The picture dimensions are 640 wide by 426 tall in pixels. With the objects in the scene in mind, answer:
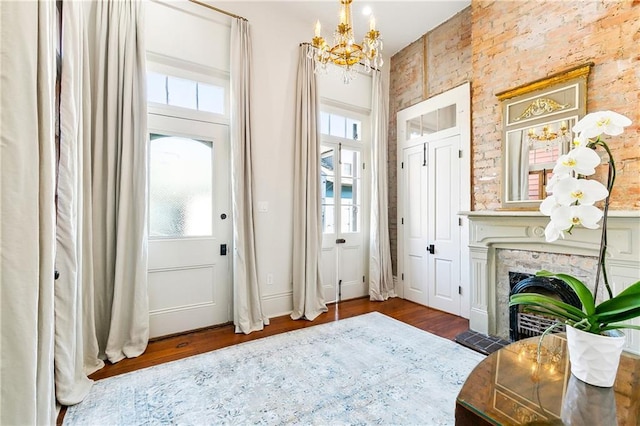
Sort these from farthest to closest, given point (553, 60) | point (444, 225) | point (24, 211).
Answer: point (444, 225) < point (553, 60) < point (24, 211)

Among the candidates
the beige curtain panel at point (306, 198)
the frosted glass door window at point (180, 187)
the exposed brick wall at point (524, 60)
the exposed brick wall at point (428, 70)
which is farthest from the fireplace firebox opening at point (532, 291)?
the frosted glass door window at point (180, 187)

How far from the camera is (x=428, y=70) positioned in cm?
396

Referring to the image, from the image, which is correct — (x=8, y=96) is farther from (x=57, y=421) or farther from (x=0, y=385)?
(x=57, y=421)

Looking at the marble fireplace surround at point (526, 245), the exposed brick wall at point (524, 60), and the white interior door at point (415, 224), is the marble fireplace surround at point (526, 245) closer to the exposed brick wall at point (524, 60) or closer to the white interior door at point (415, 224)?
the exposed brick wall at point (524, 60)

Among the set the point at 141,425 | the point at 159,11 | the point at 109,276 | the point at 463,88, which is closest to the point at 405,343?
the point at 141,425

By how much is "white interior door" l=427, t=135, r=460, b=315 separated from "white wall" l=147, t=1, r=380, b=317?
1.94 m

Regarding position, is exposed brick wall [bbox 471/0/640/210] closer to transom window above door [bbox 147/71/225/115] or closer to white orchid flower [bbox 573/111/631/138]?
white orchid flower [bbox 573/111/631/138]

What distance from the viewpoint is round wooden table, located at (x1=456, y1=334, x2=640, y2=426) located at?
29.6 inches

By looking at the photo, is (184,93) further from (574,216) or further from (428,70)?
(574,216)

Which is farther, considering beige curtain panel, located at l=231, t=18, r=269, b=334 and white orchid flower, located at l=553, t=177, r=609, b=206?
beige curtain panel, located at l=231, t=18, r=269, b=334

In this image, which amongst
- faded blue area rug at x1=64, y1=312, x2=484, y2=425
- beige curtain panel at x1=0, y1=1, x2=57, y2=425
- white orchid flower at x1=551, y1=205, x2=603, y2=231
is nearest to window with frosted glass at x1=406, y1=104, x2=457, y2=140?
faded blue area rug at x1=64, y1=312, x2=484, y2=425

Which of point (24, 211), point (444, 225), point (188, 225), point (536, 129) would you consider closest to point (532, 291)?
point (444, 225)

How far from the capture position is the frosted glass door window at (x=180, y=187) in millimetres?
2893

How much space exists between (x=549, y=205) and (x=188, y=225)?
305 centimetres
